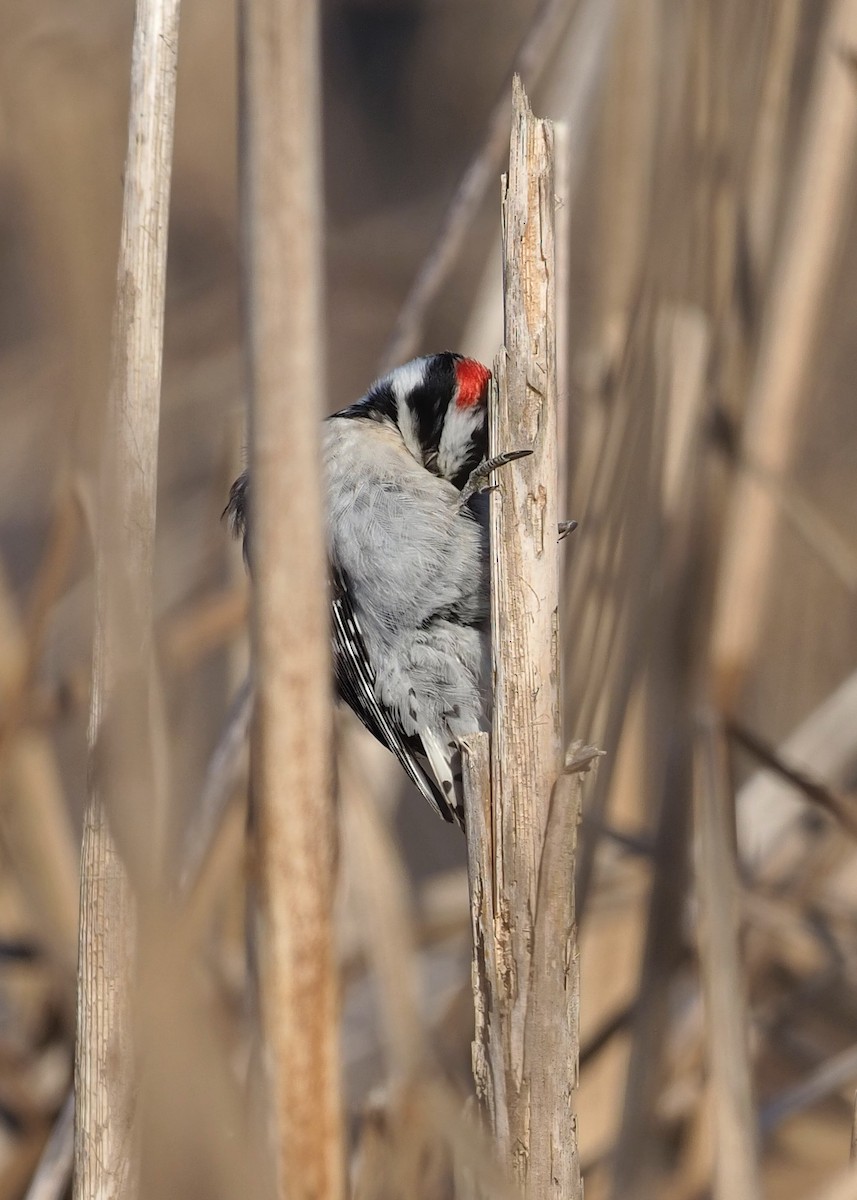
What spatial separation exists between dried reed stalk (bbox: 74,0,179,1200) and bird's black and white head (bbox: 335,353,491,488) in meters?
0.69

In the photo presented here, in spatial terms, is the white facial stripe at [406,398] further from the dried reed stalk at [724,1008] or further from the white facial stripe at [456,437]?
the dried reed stalk at [724,1008]

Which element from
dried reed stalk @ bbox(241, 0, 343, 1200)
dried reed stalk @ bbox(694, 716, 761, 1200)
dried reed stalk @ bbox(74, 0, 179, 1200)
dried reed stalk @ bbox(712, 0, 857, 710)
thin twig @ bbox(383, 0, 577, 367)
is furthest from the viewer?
thin twig @ bbox(383, 0, 577, 367)

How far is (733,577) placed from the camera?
1.74 metres

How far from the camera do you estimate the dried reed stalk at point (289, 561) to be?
2.57 feet

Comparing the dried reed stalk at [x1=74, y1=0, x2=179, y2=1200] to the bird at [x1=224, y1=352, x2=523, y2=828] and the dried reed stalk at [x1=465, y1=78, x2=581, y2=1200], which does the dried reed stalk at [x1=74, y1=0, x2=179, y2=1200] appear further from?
the bird at [x1=224, y1=352, x2=523, y2=828]

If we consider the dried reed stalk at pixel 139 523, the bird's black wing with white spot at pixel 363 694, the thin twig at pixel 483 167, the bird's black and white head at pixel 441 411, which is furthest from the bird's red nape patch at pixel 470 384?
the dried reed stalk at pixel 139 523

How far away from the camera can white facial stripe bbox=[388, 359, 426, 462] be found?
1.77 metres

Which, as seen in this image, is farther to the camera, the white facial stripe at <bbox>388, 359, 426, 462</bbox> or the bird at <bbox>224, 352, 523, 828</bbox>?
the white facial stripe at <bbox>388, 359, 426, 462</bbox>

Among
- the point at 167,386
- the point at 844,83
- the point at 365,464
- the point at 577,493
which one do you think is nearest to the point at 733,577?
the point at 577,493

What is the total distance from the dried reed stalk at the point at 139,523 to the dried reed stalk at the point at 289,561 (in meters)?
0.18

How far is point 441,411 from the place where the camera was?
172 centimetres

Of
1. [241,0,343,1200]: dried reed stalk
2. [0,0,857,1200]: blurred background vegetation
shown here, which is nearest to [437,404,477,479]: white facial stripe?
[0,0,857,1200]: blurred background vegetation

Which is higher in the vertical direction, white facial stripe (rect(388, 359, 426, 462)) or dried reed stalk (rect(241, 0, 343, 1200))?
white facial stripe (rect(388, 359, 426, 462))

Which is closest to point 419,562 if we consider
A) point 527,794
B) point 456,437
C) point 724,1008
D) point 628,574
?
point 456,437
